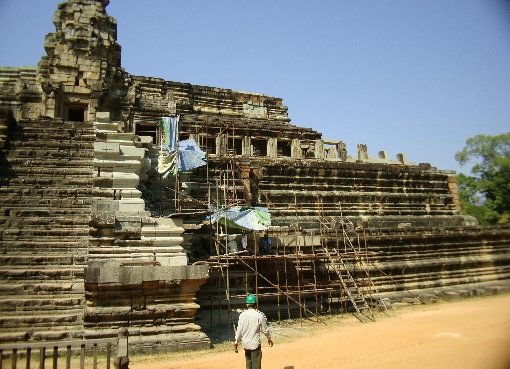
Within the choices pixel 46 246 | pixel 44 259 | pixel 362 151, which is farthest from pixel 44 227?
pixel 362 151

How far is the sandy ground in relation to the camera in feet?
23.0

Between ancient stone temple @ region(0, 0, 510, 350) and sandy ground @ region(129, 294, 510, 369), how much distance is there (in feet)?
2.38

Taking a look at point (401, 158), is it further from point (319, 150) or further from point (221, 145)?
point (221, 145)

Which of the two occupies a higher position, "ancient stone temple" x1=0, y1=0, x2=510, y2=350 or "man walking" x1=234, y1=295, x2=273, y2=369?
"ancient stone temple" x1=0, y1=0, x2=510, y2=350

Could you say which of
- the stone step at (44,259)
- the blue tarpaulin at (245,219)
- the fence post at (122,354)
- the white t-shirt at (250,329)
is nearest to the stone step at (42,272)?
the stone step at (44,259)

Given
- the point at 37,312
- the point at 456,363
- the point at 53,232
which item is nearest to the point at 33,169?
the point at 53,232

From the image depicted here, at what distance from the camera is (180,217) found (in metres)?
10.7

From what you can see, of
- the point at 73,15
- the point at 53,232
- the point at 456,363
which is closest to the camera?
the point at 456,363

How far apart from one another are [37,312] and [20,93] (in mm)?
12633

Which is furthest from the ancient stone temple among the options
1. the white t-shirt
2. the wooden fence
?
the white t-shirt

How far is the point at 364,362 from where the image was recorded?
7.20m

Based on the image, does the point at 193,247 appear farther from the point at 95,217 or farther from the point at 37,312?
the point at 37,312

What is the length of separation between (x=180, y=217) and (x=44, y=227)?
10.6 feet

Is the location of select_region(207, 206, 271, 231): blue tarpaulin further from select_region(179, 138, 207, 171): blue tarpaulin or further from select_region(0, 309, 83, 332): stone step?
select_region(0, 309, 83, 332): stone step
